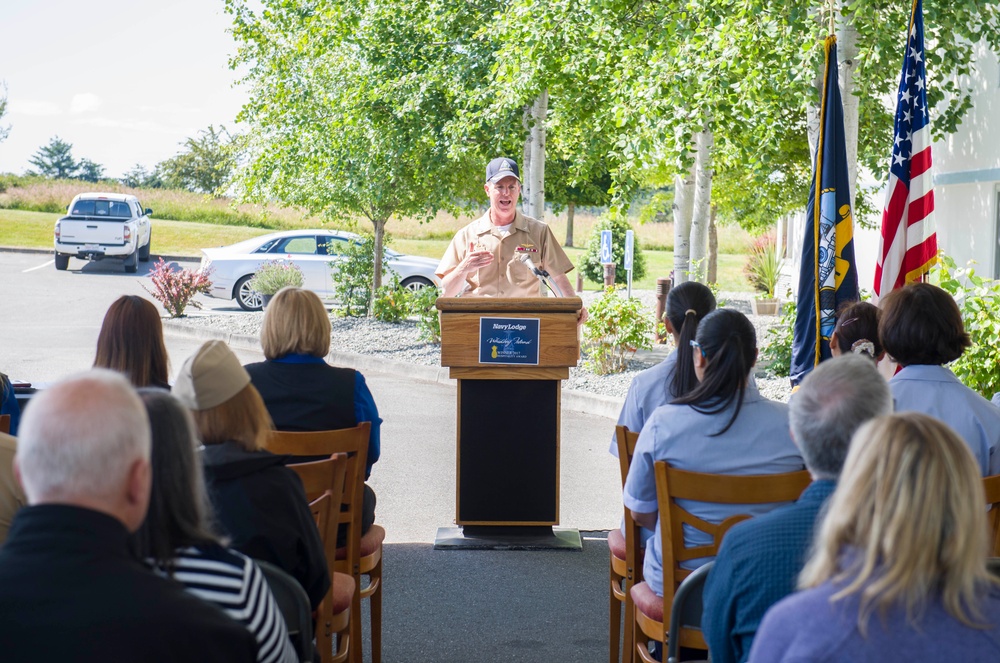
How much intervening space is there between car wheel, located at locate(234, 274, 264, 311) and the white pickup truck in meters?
8.73

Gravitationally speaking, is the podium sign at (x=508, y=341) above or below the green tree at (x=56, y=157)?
below

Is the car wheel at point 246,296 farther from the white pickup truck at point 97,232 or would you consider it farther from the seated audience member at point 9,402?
the seated audience member at point 9,402

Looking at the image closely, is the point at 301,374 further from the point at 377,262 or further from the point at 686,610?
the point at 377,262

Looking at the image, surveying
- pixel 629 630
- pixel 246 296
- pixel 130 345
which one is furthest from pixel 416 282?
pixel 629 630

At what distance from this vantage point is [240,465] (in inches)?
114

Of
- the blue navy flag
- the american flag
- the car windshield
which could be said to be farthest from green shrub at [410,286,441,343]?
the car windshield

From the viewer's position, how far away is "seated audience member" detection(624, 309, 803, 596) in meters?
3.56

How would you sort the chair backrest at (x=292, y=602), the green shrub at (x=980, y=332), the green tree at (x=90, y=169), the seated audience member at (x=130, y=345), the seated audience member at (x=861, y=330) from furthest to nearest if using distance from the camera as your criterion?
the green tree at (x=90, y=169) → the green shrub at (x=980, y=332) → the seated audience member at (x=861, y=330) → the seated audience member at (x=130, y=345) → the chair backrest at (x=292, y=602)

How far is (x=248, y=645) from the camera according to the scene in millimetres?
2061

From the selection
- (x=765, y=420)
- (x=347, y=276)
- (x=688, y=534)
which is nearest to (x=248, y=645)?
(x=688, y=534)

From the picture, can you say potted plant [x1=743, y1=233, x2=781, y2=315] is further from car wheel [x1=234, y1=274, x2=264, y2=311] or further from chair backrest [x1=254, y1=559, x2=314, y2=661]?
chair backrest [x1=254, y1=559, x2=314, y2=661]

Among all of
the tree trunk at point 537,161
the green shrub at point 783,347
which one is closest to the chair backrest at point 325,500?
the green shrub at point 783,347

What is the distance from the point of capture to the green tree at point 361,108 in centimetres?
1512

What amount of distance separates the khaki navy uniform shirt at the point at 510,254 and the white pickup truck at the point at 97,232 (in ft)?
76.7
